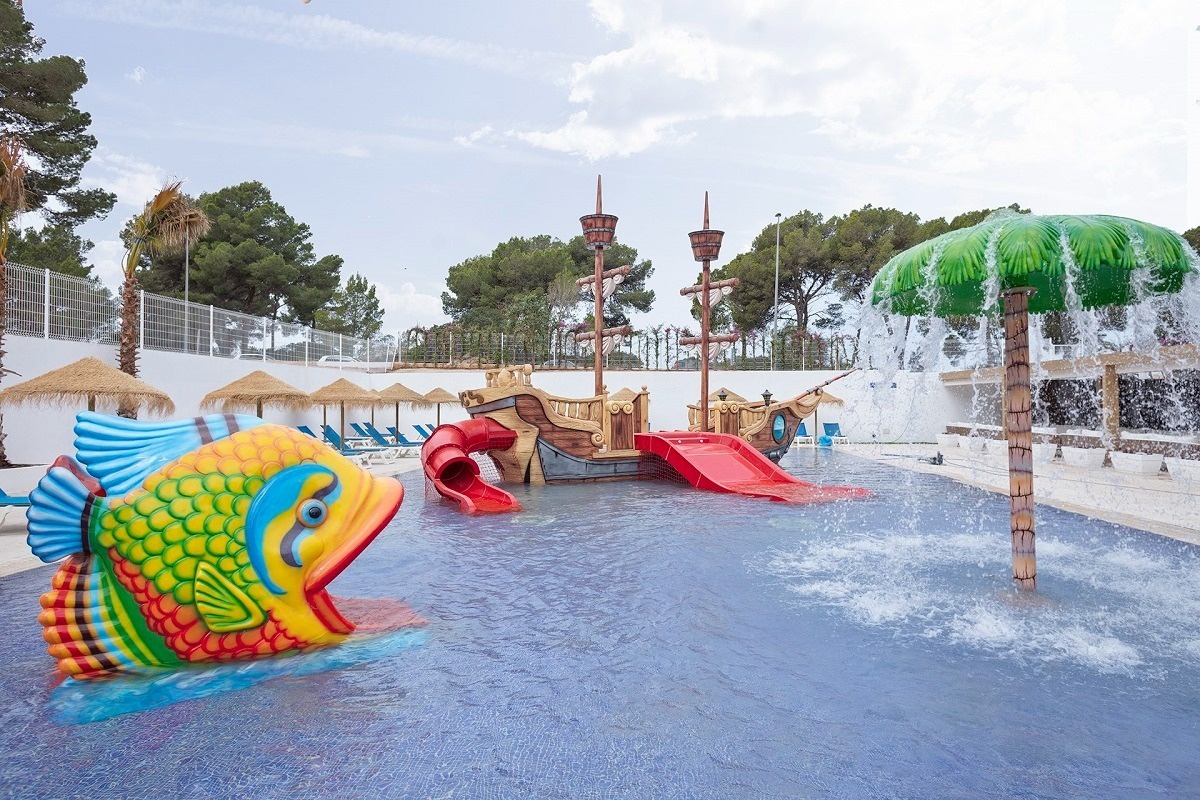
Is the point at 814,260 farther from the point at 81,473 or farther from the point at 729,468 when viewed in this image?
the point at 81,473

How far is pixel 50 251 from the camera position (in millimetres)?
25406

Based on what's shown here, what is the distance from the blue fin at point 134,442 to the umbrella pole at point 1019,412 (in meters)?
5.13

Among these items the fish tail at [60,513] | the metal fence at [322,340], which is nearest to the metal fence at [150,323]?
the metal fence at [322,340]

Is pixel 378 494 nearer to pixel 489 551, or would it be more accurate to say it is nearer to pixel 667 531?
pixel 489 551

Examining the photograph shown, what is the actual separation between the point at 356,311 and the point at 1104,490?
41965mm

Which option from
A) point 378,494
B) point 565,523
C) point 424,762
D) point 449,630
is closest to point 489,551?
point 565,523

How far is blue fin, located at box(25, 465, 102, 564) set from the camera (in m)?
3.46

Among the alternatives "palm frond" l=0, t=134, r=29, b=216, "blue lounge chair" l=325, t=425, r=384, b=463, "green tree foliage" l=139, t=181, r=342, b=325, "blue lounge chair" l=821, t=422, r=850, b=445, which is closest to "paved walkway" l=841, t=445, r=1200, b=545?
"blue lounge chair" l=821, t=422, r=850, b=445

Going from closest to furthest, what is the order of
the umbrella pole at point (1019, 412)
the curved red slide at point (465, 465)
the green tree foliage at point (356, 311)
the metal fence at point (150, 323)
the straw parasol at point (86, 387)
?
the umbrella pole at point (1019, 412)
the straw parasol at point (86, 387)
the curved red slide at point (465, 465)
the metal fence at point (150, 323)
the green tree foliage at point (356, 311)

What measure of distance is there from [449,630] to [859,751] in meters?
2.70

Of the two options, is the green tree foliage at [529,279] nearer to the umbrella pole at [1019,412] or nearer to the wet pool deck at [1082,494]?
the wet pool deck at [1082,494]

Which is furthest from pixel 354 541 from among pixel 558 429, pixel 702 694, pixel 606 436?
pixel 606 436

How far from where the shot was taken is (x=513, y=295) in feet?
127

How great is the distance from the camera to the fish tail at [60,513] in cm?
346
